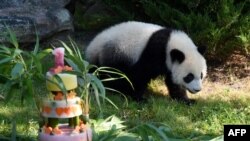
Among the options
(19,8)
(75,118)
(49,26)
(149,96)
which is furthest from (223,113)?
(19,8)

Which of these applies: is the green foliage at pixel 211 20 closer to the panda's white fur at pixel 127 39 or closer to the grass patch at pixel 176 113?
the panda's white fur at pixel 127 39

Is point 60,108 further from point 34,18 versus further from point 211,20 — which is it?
point 34,18

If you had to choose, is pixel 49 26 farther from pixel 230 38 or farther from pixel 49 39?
pixel 230 38

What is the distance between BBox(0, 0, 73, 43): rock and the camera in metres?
7.05

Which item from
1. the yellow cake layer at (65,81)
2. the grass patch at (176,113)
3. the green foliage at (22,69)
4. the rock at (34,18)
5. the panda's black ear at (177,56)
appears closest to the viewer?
the yellow cake layer at (65,81)

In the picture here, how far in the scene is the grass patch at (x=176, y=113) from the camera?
15.8 feet

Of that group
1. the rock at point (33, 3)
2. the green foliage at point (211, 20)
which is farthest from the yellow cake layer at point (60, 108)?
the rock at point (33, 3)

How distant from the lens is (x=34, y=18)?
7168 millimetres

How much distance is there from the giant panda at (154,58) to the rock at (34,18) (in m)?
1.59

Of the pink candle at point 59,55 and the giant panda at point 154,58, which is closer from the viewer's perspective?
the pink candle at point 59,55

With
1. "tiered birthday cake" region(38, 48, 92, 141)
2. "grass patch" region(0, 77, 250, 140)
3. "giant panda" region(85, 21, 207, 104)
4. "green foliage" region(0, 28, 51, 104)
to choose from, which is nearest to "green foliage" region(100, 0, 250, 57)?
"giant panda" region(85, 21, 207, 104)

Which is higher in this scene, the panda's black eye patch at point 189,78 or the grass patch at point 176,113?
the panda's black eye patch at point 189,78

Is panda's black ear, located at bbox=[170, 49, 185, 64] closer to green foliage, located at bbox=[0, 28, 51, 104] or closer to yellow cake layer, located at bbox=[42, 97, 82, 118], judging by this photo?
green foliage, located at bbox=[0, 28, 51, 104]

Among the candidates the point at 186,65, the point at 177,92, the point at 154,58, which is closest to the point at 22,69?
the point at 154,58
